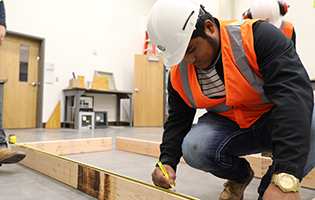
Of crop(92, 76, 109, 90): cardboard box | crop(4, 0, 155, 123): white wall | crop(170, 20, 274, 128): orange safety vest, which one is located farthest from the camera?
crop(92, 76, 109, 90): cardboard box

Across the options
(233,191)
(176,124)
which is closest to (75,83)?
(176,124)

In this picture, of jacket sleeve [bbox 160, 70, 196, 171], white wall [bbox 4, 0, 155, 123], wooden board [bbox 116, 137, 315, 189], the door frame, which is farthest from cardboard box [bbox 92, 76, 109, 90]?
jacket sleeve [bbox 160, 70, 196, 171]

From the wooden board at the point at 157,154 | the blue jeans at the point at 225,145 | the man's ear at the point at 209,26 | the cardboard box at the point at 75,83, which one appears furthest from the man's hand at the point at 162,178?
the cardboard box at the point at 75,83

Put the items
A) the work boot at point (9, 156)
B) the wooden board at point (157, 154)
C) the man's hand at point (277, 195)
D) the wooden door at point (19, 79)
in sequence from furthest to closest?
the wooden door at point (19, 79) < the work boot at point (9, 156) < the wooden board at point (157, 154) < the man's hand at point (277, 195)

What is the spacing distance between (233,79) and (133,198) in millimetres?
604

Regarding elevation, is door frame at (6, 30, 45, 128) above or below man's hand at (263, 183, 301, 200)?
above

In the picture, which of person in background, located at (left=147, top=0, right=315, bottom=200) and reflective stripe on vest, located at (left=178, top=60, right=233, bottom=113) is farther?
reflective stripe on vest, located at (left=178, top=60, right=233, bottom=113)

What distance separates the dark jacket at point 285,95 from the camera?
2.06 feet

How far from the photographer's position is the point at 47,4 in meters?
5.38

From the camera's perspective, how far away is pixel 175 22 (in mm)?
849

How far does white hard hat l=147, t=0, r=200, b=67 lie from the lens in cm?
85

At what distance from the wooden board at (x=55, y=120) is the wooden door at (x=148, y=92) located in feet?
6.01

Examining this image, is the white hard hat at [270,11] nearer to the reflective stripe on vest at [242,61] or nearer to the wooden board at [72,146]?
the reflective stripe on vest at [242,61]

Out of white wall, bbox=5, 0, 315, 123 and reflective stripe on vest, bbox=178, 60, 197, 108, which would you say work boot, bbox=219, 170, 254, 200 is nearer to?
reflective stripe on vest, bbox=178, 60, 197, 108
